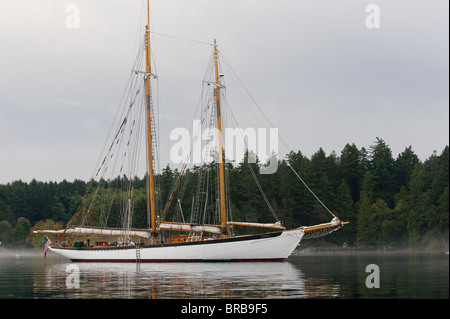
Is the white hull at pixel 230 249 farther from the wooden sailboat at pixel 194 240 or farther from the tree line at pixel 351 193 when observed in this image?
the tree line at pixel 351 193

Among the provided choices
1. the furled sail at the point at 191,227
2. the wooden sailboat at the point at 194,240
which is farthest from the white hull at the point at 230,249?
the furled sail at the point at 191,227

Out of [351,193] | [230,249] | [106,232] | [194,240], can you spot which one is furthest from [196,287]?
[351,193]

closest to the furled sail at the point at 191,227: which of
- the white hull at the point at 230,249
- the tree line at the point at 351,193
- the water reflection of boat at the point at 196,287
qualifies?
the white hull at the point at 230,249

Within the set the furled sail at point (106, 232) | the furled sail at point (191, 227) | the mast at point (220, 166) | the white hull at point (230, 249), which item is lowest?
the white hull at point (230, 249)

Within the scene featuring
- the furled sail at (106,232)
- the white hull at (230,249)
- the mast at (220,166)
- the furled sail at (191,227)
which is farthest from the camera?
the furled sail at (106,232)

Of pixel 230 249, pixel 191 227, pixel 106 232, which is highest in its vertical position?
pixel 191 227

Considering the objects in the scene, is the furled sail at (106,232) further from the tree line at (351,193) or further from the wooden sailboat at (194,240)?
the tree line at (351,193)

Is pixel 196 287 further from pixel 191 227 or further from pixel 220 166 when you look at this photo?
pixel 191 227

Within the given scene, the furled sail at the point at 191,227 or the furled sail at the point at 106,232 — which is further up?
the furled sail at the point at 191,227

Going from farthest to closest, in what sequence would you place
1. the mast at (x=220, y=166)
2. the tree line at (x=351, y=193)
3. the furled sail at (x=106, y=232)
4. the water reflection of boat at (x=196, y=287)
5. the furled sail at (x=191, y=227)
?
the tree line at (x=351, y=193) → the furled sail at (x=106, y=232) → the furled sail at (x=191, y=227) → the mast at (x=220, y=166) → the water reflection of boat at (x=196, y=287)

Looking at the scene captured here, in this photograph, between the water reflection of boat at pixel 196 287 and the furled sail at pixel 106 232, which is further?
the furled sail at pixel 106 232

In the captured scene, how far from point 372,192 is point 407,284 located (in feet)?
443

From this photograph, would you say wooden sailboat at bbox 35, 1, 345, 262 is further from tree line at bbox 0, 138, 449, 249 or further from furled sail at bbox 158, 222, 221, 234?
tree line at bbox 0, 138, 449, 249
